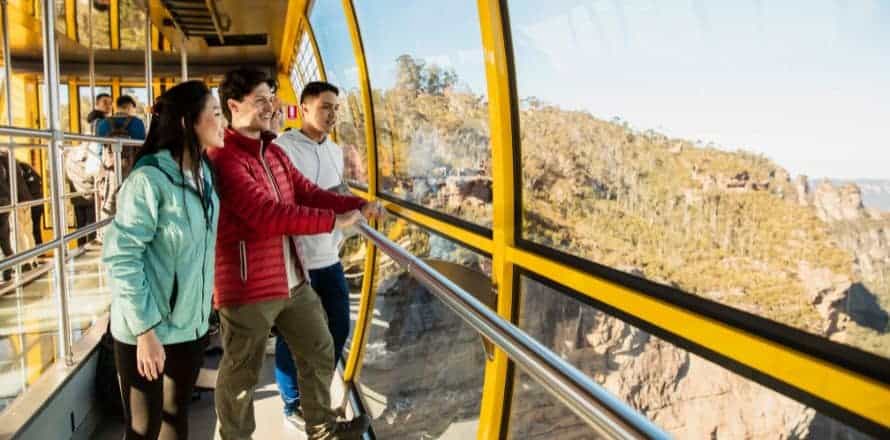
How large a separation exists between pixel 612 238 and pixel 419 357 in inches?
79.2

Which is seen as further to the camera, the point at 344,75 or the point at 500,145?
the point at 344,75

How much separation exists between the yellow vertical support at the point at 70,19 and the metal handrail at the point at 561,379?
840 cm

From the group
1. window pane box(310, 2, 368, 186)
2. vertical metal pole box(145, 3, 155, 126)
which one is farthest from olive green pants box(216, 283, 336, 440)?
vertical metal pole box(145, 3, 155, 126)

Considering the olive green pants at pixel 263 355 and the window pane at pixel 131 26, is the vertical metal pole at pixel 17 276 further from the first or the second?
the window pane at pixel 131 26

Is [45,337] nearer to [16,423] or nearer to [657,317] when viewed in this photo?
[16,423]

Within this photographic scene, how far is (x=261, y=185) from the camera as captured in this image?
233cm

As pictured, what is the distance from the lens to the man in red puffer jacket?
2.23 meters

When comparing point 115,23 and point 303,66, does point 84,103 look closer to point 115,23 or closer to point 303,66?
point 115,23

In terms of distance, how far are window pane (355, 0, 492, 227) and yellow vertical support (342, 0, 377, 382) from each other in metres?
0.06

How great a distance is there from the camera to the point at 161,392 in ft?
6.63

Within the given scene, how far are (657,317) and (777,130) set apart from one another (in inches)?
15.8

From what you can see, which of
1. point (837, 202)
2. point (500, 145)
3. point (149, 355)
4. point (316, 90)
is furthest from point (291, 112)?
point (837, 202)

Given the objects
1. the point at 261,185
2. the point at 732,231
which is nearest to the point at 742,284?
the point at 732,231

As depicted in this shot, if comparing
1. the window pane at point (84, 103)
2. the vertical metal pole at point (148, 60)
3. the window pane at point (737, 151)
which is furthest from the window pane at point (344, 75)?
the window pane at point (84, 103)
